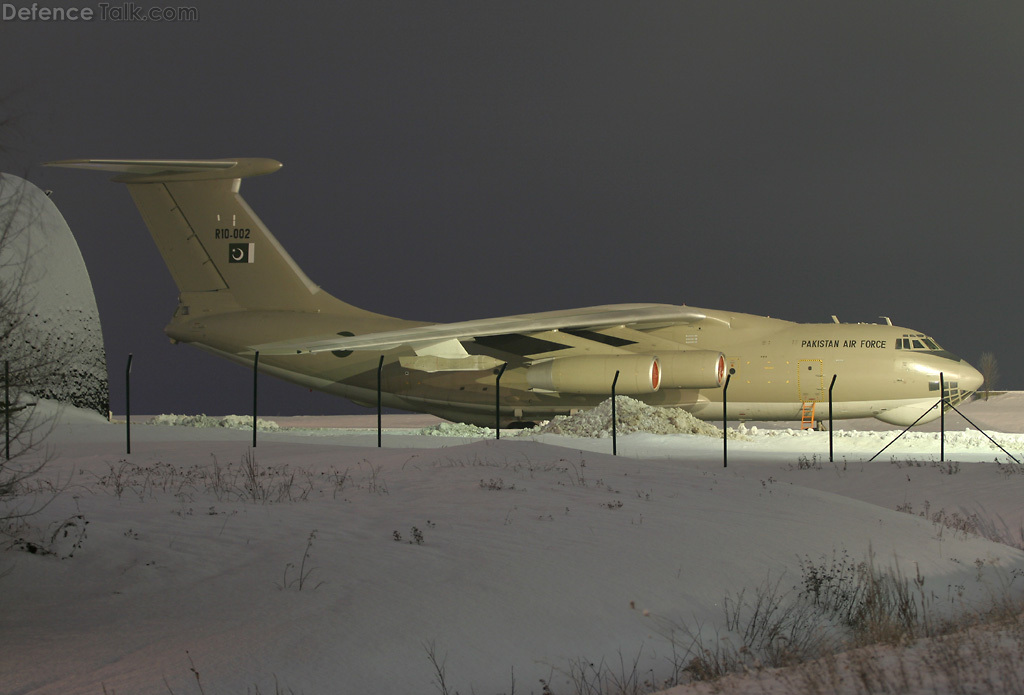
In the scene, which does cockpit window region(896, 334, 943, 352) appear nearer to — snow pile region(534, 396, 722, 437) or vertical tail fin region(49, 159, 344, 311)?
snow pile region(534, 396, 722, 437)

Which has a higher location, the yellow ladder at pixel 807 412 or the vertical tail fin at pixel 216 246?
the vertical tail fin at pixel 216 246

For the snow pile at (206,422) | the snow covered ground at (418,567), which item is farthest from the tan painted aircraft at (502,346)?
the snow covered ground at (418,567)

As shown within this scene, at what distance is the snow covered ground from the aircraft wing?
7899 millimetres

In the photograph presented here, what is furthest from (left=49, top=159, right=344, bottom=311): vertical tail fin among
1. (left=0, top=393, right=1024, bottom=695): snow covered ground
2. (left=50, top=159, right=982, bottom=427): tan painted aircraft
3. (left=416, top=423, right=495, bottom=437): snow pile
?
(left=0, top=393, right=1024, bottom=695): snow covered ground

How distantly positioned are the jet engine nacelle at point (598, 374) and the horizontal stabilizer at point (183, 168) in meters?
8.39

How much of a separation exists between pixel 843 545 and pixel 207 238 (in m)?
19.6

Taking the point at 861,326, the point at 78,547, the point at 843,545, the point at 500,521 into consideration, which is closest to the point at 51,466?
the point at 78,547

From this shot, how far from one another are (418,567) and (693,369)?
15.0 m

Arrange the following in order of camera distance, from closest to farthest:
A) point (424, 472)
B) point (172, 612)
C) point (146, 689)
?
point (146, 689), point (172, 612), point (424, 472)

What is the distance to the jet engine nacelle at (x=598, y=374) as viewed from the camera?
2053 centimetres

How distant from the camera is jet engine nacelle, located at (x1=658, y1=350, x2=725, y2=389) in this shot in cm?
2075

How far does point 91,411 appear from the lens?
22.1 meters

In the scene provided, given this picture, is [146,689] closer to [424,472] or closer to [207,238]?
[424,472]

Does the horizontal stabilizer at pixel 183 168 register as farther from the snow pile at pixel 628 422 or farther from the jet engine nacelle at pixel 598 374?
the snow pile at pixel 628 422
